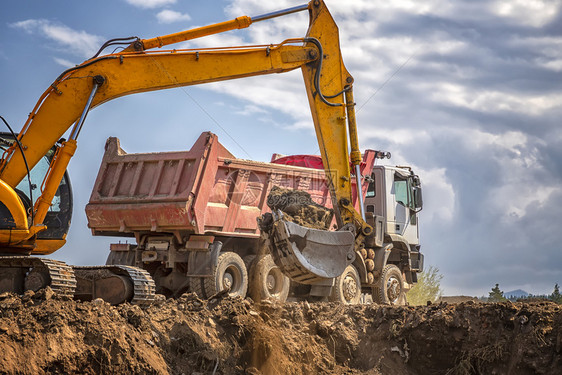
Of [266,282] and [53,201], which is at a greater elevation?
[266,282]

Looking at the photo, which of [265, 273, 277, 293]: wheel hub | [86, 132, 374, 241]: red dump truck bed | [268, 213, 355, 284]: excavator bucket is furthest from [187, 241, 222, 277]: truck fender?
[268, 213, 355, 284]: excavator bucket

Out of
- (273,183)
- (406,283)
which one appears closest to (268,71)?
(273,183)

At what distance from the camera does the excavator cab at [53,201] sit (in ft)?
26.1

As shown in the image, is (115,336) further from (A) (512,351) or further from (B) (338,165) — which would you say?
(B) (338,165)

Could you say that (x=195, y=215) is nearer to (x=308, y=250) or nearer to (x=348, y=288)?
(x=308, y=250)

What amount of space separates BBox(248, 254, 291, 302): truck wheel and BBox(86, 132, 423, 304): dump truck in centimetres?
2

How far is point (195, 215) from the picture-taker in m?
11.2

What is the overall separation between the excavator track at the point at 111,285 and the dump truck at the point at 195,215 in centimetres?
271

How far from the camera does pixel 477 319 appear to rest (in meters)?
7.91

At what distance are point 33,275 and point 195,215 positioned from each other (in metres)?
3.84

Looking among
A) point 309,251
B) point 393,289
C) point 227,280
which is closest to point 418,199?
point 393,289

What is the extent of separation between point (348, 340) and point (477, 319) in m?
1.58

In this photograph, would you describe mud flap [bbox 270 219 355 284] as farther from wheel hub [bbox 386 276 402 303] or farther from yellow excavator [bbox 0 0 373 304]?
wheel hub [bbox 386 276 402 303]

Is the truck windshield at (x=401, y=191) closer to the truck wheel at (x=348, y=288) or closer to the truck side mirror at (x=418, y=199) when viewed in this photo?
the truck side mirror at (x=418, y=199)
